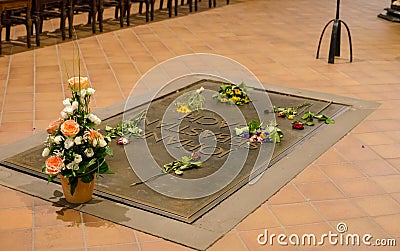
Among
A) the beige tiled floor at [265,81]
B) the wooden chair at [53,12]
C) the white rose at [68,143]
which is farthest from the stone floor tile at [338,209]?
the wooden chair at [53,12]

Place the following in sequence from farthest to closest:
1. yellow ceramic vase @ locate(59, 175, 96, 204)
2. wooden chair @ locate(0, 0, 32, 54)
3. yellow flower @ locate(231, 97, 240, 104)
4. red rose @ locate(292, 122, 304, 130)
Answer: wooden chair @ locate(0, 0, 32, 54), yellow flower @ locate(231, 97, 240, 104), red rose @ locate(292, 122, 304, 130), yellow ceramic vase @ locate(59, 175, 96, 204)

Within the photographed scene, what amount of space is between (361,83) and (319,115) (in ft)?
4.46

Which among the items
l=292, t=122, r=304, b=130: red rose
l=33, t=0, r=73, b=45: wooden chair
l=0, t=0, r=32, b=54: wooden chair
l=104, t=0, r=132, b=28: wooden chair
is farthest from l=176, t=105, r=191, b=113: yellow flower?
l=104, t=0, r=132, b=28: wooden chair

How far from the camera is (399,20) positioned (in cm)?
1012

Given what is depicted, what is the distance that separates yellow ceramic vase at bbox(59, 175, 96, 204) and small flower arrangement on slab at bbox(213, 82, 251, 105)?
2.13 m

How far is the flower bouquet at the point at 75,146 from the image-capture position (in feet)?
12.2

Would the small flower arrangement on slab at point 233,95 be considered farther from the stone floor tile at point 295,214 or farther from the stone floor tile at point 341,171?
the stone floor tile at point 295,214

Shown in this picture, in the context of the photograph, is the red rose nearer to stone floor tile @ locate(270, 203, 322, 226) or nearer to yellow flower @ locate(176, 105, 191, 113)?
yellow flower @ locate(176, 105, 191, 113)

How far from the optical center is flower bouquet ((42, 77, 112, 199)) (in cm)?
373

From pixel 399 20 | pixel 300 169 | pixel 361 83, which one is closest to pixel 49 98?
pixel 300 169

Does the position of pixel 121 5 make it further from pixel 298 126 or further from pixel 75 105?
pixel 75 105

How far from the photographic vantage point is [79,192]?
390cm

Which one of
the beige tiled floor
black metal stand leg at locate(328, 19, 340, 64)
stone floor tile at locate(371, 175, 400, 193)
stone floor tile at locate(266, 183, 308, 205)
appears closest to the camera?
the beige tiled floor

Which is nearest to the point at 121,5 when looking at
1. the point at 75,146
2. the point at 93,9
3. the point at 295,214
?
the point at 93,9
